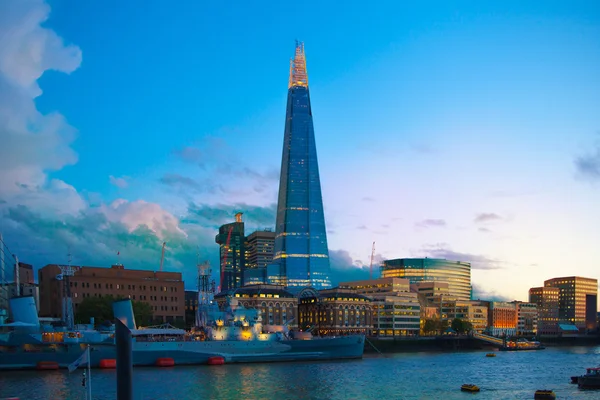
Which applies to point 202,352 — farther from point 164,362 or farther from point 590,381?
point 590,381

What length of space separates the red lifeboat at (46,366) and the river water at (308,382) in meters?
1.88

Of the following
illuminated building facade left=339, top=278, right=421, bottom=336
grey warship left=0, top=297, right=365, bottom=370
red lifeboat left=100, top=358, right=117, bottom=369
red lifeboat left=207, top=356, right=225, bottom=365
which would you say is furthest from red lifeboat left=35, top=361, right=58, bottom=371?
illuminated building facade left=339, top=278, right=421, bottom=336

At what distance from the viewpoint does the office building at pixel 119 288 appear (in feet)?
424

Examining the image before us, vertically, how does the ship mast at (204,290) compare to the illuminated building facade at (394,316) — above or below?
above

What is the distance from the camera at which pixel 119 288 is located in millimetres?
136000

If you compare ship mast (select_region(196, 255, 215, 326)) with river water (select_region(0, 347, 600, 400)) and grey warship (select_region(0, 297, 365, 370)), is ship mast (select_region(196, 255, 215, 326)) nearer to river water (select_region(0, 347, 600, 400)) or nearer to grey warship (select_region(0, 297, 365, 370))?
grey warship (select_region(0, 297, 365, 370))

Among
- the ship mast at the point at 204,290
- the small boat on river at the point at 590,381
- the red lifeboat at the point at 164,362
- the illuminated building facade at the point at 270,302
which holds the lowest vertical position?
the illuminated building facade at the point at 270,302

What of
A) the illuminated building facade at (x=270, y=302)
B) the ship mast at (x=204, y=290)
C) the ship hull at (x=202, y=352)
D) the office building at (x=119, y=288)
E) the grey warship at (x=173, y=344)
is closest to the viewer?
the ship hull at (x=202, y=352)

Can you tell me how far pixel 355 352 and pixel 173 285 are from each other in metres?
56.8

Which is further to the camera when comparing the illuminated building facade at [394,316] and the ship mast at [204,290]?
the illuminated building facade at [394,316]

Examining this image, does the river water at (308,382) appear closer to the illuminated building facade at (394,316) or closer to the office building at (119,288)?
the office building at (119,288)

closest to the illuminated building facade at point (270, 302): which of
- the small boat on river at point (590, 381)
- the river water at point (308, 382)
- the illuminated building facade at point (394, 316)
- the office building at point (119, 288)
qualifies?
the office building at point (119, 288)

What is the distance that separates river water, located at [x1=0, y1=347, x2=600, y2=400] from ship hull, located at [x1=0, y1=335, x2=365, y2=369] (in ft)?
9.27

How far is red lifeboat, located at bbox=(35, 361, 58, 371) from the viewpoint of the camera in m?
76.2
